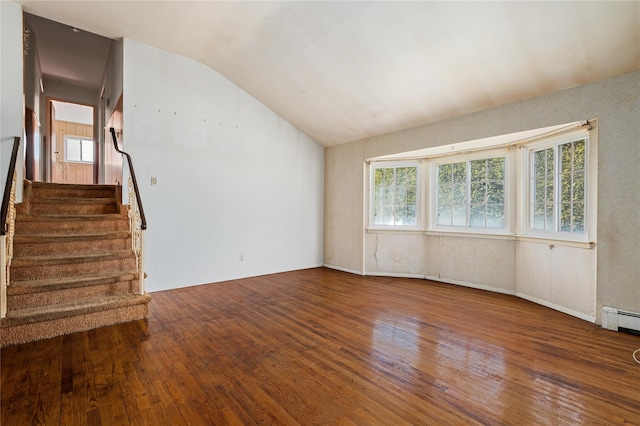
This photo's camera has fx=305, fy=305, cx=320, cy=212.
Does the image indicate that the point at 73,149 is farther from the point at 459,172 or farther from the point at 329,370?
the point at 459,172

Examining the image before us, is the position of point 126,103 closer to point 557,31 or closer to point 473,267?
point 557,31

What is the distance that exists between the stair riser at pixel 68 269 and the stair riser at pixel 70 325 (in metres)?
0.65

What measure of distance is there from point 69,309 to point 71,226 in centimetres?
146

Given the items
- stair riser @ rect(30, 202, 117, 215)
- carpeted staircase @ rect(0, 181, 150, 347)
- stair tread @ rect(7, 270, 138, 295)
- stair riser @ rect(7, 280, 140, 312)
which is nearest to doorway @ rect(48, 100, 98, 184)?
stair riser @ rect(30, 202, 117, 215)

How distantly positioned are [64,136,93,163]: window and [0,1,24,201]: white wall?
5.55 metres

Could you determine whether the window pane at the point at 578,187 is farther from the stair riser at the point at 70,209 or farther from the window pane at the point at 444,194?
the stair riser at the point at 70,209

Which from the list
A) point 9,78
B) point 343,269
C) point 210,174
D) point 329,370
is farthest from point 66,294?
point 343,269

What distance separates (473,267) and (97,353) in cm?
514

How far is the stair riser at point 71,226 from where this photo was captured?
3.75 metres

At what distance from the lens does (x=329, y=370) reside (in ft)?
7.76

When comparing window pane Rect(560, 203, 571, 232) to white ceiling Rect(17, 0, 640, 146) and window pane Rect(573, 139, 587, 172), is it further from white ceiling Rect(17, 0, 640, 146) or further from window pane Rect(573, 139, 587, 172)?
white ceiling Rect(17, 0, 640, 146)

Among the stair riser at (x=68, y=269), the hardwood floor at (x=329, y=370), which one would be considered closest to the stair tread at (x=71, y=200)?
the stair riser at (x=68, y=269)

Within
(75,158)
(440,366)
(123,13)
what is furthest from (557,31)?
(75,158)

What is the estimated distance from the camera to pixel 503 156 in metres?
4.83
